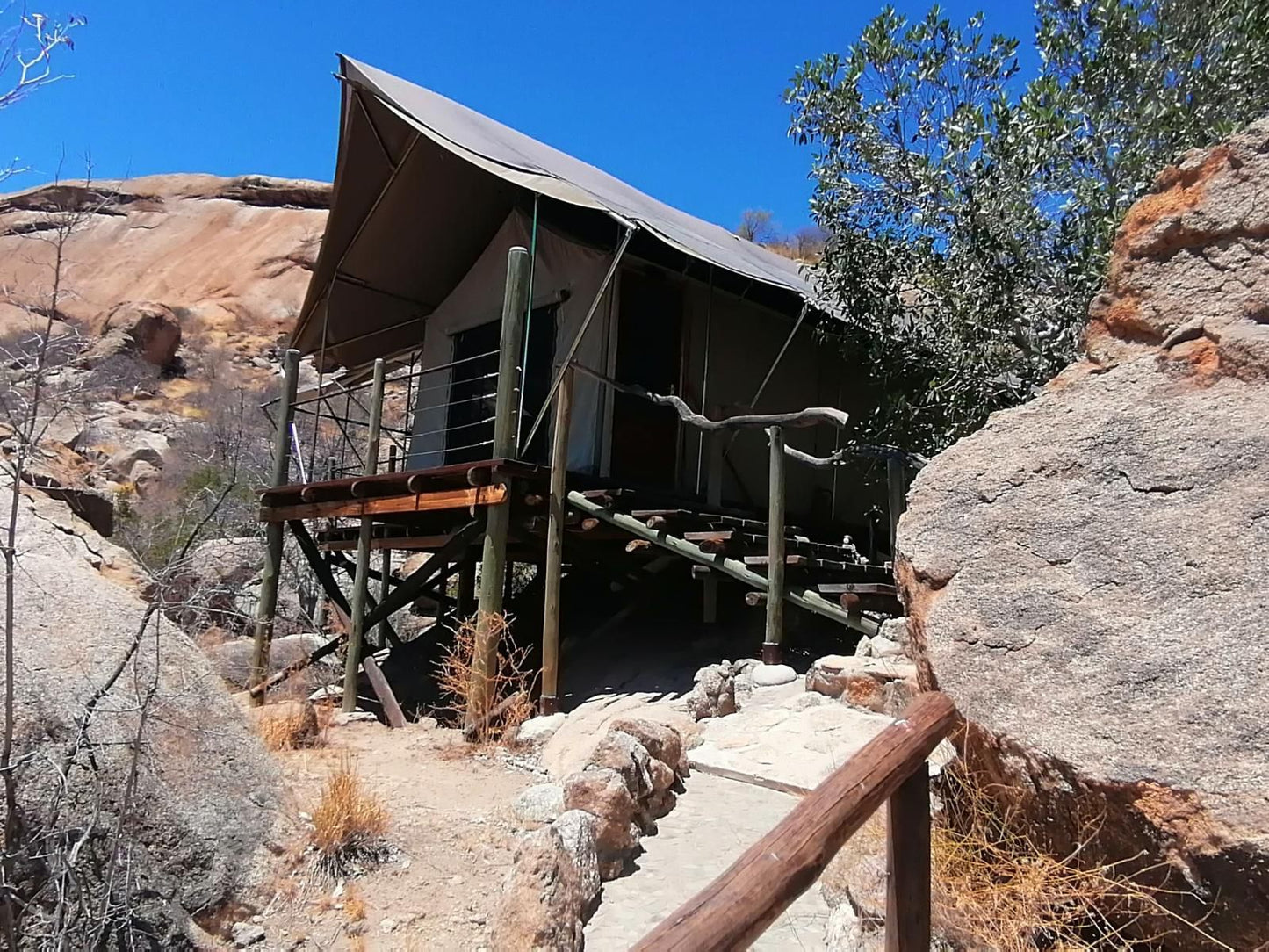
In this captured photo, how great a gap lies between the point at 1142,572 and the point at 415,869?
129 inches

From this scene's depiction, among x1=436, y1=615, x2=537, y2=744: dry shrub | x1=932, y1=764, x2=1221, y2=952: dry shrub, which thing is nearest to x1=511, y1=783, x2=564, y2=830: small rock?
x1=436, y1=615, x2=537, y2=744: dry shrub

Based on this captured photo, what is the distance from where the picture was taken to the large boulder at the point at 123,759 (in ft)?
10.4

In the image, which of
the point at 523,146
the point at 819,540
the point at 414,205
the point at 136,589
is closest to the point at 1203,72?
the point at 819,540

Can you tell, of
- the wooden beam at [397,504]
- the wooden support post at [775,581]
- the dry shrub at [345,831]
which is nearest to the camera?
the dry shrub at [345,831]

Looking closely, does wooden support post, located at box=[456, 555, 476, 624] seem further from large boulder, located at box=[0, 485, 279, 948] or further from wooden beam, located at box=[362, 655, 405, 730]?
large boulder, located at box=[0, 485, 279, 948]

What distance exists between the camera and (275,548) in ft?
34.0

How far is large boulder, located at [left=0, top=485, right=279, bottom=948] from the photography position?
10.4ft

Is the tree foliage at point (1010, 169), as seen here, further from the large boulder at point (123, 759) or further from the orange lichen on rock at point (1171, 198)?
the large boulder at point (123, 759)

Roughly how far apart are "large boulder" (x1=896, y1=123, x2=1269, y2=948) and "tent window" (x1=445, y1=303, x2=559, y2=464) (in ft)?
22.1

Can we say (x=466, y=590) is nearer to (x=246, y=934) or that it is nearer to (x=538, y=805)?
(x=538, y=805)

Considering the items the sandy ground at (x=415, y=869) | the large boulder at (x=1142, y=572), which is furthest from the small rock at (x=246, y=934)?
the large boulder at (x=1142, y=572)

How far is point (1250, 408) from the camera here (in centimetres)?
277

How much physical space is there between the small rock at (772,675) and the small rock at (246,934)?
3536 millimetres

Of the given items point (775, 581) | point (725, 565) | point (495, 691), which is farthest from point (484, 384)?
point (775, 581)
